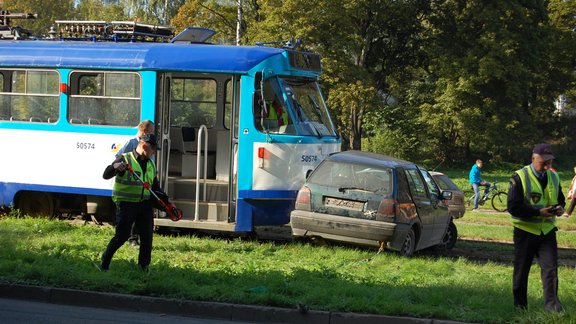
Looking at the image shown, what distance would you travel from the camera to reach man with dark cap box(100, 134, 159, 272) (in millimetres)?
9977

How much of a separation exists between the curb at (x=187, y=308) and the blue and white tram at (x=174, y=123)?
486cm

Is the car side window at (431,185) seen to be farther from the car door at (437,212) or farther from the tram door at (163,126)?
the tram door at (163,126)

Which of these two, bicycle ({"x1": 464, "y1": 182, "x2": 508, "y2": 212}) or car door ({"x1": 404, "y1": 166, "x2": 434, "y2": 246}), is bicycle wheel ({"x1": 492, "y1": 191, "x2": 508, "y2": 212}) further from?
car door ({"x1": 404, "y1": 166, "x2": 434, "y2": 246})

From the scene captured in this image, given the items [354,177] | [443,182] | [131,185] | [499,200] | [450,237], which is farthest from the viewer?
[499,200]

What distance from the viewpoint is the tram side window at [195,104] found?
15242mm

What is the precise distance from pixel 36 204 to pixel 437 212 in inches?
286

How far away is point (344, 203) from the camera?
1309cm

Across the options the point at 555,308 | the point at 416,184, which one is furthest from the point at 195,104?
the point at 555,308

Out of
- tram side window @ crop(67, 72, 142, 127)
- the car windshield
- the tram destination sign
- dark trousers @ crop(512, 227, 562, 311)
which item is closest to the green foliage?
the car windshield

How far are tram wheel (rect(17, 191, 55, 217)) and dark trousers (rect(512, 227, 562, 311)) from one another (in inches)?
373

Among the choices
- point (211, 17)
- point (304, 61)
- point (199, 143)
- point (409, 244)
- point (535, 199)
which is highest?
point (211, 17)

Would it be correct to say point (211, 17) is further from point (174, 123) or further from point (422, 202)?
point (422, 202)

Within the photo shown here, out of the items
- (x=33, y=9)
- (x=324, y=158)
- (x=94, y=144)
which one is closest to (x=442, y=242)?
(x=324, y=158)

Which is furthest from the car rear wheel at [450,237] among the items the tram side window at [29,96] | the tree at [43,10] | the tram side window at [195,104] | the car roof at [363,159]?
the tree at [43,10]
